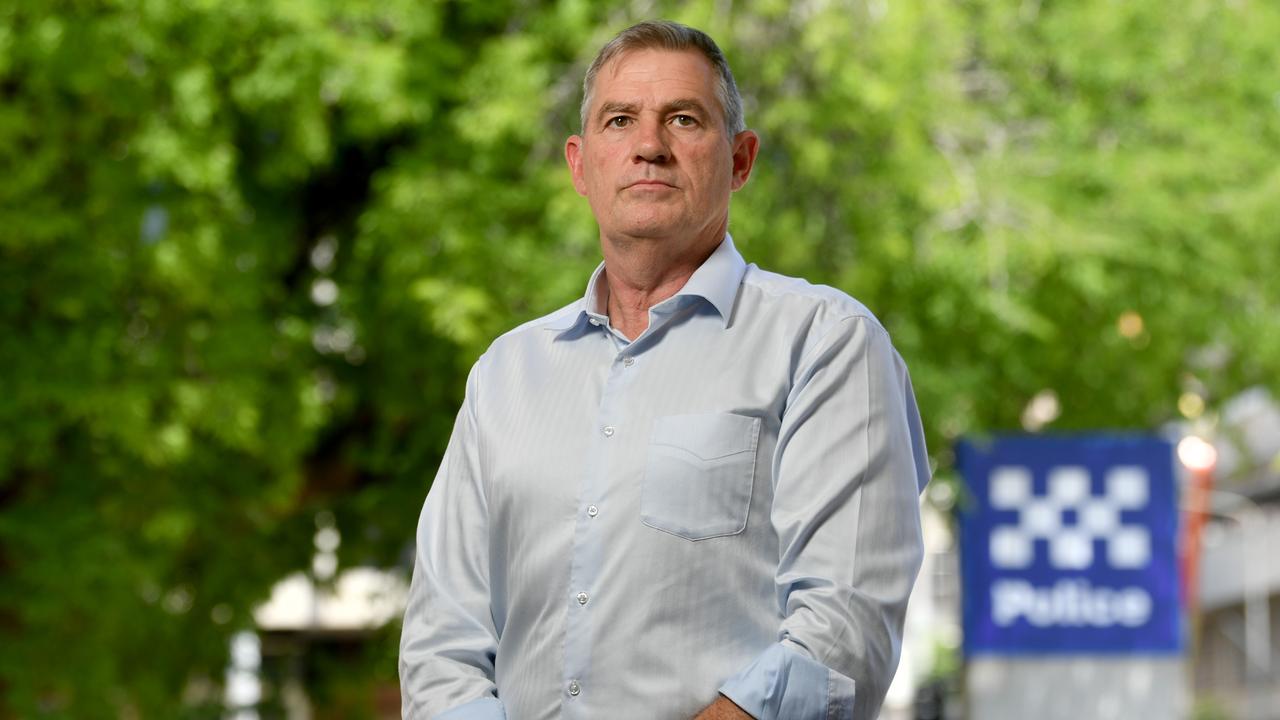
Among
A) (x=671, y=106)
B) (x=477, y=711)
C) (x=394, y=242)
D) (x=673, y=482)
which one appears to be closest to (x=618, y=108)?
(x=671, y=106)

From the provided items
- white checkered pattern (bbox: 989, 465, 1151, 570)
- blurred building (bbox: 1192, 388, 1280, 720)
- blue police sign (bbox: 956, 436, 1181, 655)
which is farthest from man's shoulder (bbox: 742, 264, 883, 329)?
blurred building (bbox: 1192, 388, 1280, 720)

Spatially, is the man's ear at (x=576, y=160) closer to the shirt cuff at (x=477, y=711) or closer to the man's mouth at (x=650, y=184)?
the man's mouth at (x=650, y=184)

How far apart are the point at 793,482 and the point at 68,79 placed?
24.3ft

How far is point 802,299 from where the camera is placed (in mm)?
2381

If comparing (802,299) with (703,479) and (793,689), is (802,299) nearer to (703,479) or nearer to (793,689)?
(703,479)

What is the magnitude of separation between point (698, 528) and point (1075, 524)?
965 centimetres

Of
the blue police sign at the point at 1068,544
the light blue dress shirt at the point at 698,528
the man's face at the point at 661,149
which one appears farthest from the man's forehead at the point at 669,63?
the blue police sign at the point at 1068,544

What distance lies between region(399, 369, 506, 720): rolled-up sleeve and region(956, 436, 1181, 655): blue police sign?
9207 mm

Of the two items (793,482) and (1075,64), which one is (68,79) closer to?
(1075,64)

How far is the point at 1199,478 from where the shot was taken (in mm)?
32094

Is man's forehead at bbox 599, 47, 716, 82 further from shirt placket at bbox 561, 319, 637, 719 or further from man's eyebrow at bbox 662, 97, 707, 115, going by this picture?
shirt placket at bbox 561, 319, 637, 719

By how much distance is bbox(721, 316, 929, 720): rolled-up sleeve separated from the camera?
2.13m

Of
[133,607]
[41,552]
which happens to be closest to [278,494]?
[133,607]

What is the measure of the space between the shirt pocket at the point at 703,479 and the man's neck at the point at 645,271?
0.24 m
